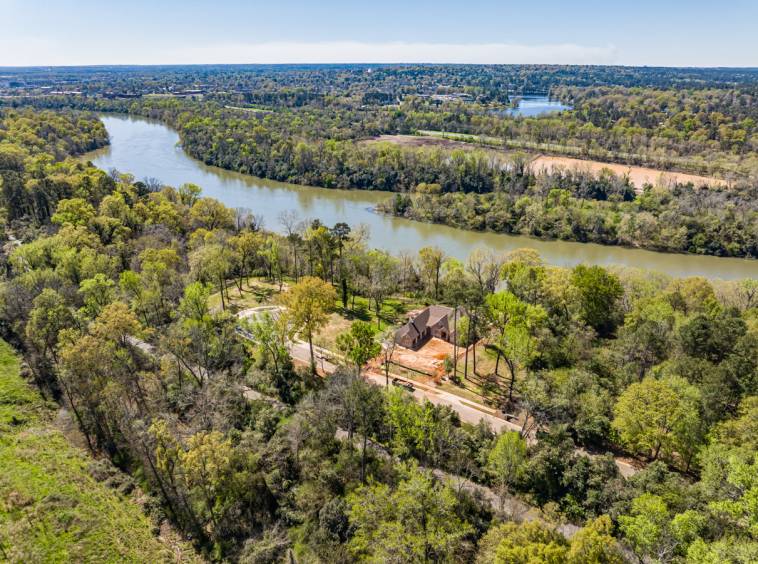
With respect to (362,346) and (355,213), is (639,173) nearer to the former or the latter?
(355,213)

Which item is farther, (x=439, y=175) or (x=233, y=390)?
(x=439, y=175)

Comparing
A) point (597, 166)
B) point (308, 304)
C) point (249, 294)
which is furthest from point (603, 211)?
point (308, 304)

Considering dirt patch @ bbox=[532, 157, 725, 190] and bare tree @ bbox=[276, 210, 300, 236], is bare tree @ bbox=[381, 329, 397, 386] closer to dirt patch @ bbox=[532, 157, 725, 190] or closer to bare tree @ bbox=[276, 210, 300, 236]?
bare tree @ bbox=[276, 210, 300, 236]

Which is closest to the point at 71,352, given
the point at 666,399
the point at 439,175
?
the point at 666,399

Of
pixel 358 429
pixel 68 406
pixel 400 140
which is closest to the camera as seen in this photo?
pixel 358 429

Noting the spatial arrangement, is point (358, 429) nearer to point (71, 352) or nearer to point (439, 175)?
point (71, 352)

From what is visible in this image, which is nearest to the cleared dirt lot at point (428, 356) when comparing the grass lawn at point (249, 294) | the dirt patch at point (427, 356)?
the dirt patch at point (427, 356)

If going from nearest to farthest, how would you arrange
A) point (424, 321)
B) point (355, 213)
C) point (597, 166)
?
point (424, 321)
point (355, 213)
point (597, 166)

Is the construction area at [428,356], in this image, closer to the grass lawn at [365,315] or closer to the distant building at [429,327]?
the distant building at [429,327]
